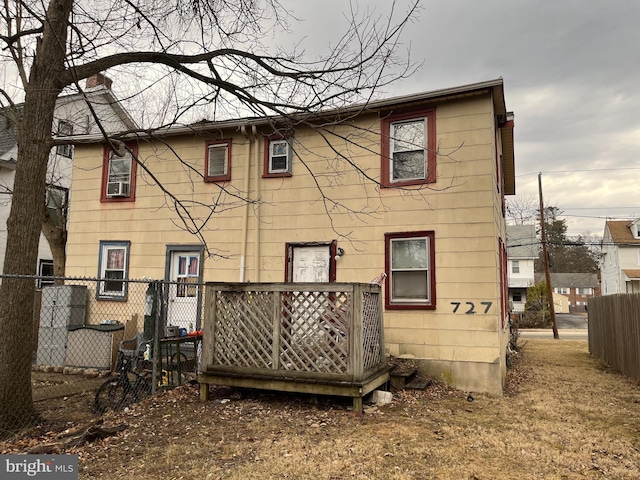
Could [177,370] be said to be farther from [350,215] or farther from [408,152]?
[408,152]

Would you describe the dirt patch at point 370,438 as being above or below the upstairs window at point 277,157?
below

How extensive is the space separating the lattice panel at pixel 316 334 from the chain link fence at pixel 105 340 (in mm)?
1858

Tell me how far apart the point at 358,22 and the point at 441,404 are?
5380 millimetres

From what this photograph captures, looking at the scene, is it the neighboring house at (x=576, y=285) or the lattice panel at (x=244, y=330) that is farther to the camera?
the neighboring house at (x=576, y=285)

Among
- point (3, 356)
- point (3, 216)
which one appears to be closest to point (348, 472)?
point (3, 356)

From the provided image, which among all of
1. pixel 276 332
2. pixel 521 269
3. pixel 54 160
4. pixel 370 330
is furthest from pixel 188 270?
pixel 521 269

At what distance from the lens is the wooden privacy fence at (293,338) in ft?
19.2

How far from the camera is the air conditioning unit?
10.7 metres

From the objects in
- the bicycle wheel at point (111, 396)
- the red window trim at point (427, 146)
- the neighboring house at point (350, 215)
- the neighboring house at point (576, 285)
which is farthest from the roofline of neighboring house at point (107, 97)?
the neighboring house at point (576, 285)

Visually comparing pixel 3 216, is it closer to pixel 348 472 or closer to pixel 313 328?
pixel 313 328

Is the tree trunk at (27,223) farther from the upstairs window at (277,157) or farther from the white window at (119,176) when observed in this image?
the white window at (119,176)

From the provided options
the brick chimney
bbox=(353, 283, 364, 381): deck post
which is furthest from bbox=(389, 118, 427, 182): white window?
the brick chimney

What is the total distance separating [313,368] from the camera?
19.5 ft

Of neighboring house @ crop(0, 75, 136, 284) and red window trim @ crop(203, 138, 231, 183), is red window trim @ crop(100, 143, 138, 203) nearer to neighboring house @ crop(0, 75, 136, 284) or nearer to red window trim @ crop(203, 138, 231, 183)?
red window trim @ crop(203, 138, 231, 183)
